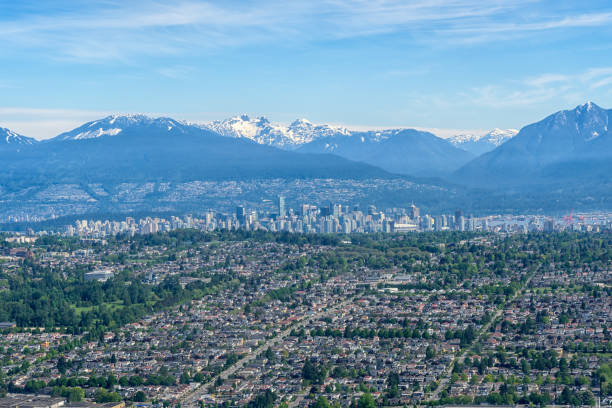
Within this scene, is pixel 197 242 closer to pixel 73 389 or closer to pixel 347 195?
pixel 73 389

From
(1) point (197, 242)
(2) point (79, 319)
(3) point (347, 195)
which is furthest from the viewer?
(3) point (347, 195)

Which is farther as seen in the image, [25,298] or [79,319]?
[25,298]

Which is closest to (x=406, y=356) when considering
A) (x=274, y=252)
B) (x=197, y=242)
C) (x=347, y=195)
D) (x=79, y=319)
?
(x=79, y=319)

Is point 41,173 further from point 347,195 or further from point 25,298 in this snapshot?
point 25,298

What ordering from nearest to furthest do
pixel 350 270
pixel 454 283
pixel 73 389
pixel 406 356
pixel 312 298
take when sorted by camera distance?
pixel 73 389 < pixel 406 356 < pixel 312 298 < pixel 454 283 < pixel 350 270

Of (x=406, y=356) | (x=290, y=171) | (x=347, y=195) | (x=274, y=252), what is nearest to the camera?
(x=406, y=356)

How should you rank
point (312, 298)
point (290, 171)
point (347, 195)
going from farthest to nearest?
point (290, 171), point (347, 195), point (312, 298)

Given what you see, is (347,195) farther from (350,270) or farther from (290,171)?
(350,270)

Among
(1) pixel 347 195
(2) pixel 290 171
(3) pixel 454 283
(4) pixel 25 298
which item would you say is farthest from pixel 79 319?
(2) pixel 290 171

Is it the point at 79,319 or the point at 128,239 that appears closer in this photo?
the point at 79,319
